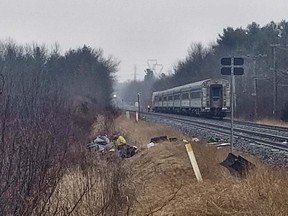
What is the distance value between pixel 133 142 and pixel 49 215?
687 inches

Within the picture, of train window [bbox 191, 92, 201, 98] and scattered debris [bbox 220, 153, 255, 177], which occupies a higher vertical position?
train window [bbox 191, 92, 201, 98]

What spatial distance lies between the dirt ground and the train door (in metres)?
29.4

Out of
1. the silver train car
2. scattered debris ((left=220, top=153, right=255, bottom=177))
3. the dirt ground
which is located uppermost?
the silver train car

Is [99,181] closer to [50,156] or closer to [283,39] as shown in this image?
[50,156]

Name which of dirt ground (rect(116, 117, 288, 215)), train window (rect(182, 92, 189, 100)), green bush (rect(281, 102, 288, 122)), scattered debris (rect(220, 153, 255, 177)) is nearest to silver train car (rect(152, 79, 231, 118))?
train window (rect(182, 92, 189, 100))

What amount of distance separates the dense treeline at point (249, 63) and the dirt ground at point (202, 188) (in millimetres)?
37724

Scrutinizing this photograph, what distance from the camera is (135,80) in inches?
7067

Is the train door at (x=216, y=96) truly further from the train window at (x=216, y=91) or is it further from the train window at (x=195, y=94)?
the train window at (x=195, y=94)

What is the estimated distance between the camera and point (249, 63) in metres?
78.1

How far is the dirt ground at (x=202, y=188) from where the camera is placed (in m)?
9.64

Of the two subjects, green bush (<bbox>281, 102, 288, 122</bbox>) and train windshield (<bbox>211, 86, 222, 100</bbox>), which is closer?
green bush (<bbox>281, 102, 288, 122</bbox>)

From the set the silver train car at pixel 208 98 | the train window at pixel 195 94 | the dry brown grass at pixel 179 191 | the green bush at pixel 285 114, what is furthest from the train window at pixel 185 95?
the dry brown grass at pixel 179 191

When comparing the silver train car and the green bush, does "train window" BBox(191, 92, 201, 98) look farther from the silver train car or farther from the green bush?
the green bush

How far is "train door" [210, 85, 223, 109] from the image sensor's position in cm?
4772
